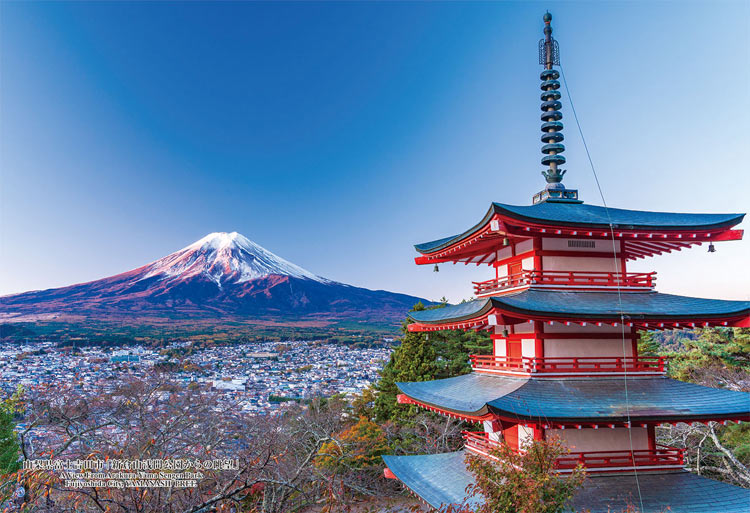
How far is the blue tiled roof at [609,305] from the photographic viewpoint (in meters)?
7.52

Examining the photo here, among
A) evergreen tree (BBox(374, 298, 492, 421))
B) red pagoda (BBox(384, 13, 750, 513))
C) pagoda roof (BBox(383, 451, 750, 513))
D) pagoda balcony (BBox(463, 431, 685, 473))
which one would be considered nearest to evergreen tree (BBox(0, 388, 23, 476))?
red pagoda (BBox(384, 13, 750, 513))

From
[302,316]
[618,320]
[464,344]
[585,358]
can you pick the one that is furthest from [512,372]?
[302,316]

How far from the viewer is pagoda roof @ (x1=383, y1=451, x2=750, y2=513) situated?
6.70 m

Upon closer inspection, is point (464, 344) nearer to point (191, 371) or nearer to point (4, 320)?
point (191, 371)

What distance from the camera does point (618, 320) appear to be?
7.75 m

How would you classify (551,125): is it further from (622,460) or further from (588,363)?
(622,460)

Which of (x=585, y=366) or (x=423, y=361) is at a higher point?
(x=585, y=366)

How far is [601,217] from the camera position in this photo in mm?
8852

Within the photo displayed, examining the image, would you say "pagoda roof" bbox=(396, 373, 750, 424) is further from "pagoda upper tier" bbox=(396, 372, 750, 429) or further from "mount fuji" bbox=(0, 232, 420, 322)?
"mount fuji" bbox=(0, 232, 420, 322)

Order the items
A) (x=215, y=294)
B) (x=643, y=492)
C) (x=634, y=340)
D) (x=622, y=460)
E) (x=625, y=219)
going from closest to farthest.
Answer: (x=643, y=492), (x=622, y=460), (x=634, y=340), (x=625, y=219), (x=215, y=294)

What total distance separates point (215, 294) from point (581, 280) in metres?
72.9

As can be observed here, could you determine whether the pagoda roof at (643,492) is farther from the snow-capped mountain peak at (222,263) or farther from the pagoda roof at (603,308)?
the snow-capped mountain peak at (222,263)

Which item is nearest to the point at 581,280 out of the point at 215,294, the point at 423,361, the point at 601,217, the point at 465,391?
the point at 601,217

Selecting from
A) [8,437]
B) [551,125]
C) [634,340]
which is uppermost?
[551,125]
